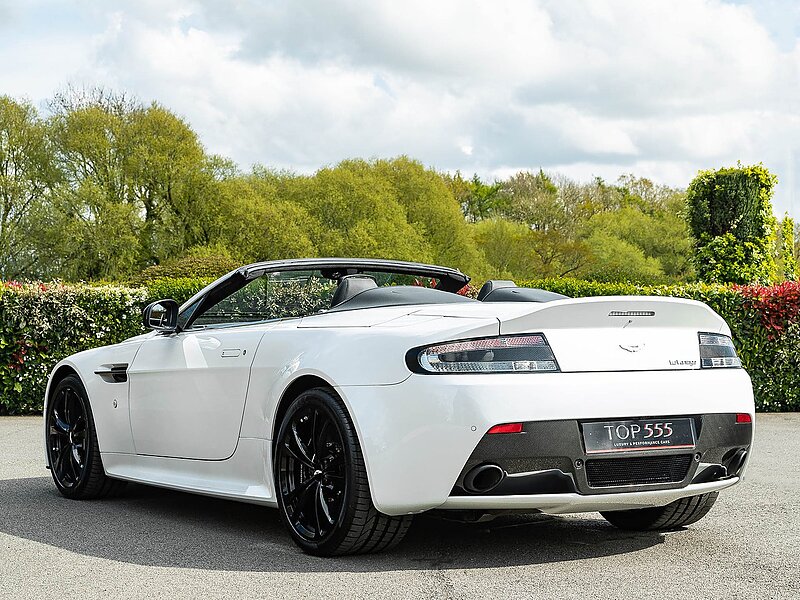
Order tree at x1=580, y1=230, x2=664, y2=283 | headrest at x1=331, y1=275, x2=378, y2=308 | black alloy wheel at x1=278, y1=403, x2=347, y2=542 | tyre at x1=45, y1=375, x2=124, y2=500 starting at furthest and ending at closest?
tree at x1=580, y1=230, x2=664, y2=283 < tyre at x1=45, y1=375, x2=124, y2=500 < headrest at x1=331, y1=275, x2=378, y2=308 < black alloy wheel at x1=278, y1=403, x2=347, y2=542

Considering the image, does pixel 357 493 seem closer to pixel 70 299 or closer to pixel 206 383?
pixel 206 383

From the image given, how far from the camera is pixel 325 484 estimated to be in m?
4.89

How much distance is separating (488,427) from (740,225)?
16.5m

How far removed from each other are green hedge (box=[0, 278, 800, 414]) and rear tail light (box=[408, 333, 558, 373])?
10385 mm

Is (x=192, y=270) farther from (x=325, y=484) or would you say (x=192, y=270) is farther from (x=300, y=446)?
(x=325, y=484)

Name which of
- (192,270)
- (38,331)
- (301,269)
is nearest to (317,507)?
(301,269)

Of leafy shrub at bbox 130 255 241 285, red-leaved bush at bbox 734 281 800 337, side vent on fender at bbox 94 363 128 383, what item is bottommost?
red-leaved bush at bbox 734 281 800 337

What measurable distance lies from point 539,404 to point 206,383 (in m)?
2.06

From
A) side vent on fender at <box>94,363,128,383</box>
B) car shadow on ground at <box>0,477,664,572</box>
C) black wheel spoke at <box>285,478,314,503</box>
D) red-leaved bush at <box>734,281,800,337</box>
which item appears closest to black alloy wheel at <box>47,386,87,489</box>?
car shadow on ground at <box>0,477,664,572</box>

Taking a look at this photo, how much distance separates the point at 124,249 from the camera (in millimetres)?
50906

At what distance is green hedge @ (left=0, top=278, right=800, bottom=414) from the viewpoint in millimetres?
13781

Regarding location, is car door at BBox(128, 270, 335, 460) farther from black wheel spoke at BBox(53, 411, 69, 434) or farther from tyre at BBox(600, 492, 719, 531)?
tyre at BBox(600, 492, 719, 531)

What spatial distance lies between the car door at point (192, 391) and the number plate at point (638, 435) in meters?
1.83

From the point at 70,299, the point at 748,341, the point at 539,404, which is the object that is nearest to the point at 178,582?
the point at 539,404
